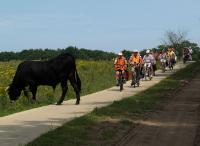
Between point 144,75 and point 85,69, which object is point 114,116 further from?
point 85,69

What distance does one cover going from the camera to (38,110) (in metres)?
19.9

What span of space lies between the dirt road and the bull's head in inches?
204

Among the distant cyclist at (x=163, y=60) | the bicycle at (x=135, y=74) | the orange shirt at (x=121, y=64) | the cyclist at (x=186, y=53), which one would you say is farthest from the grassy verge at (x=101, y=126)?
the cyclist at (x=186, y=53)

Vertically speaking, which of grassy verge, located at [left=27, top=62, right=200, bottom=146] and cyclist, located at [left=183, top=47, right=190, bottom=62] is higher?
cyclist, located at [left=183, top=47, right=190, bottom=62]

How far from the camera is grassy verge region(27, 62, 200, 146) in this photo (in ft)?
42.9

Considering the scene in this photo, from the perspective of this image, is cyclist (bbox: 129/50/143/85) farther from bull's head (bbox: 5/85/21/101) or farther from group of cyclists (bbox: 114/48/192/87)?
bull's head (bbox: 5/85/21/101)

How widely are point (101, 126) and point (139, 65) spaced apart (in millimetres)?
17416

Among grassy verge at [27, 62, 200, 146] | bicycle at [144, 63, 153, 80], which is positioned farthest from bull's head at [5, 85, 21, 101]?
bicycle at [144, 63, 153, 80]

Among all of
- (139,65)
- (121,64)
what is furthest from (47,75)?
(139,65)

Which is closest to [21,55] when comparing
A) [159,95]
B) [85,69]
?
[85,69]

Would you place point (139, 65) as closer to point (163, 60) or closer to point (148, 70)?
point (148, 70)

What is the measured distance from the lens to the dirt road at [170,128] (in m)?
13.3

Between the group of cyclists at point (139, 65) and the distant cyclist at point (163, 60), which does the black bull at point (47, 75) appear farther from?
the distant cyclist at point (163, 60)

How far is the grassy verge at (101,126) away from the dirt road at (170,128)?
1.17ft
